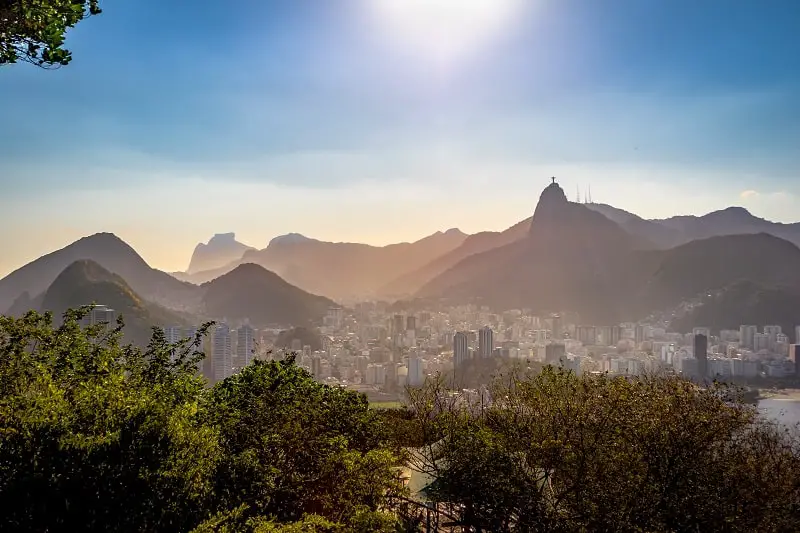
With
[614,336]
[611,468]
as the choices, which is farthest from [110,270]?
[611,468]

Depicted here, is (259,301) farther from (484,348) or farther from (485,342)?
(484,348)

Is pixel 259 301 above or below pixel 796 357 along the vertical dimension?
above

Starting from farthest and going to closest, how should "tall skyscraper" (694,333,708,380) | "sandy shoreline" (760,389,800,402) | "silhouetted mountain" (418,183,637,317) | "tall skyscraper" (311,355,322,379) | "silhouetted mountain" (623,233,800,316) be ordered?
1. "silhouetted mountain" (418,183,637,317)
2. "silhouetted mountain" (623,233,800,316)
3. "tall skyscraper" (311,355,322,379)
4. "tall skyscraper" (694,333,708,380)
5. "sandy shoreline" (760,389,800,402)

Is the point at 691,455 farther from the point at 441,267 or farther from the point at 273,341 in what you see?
the point at 441,267

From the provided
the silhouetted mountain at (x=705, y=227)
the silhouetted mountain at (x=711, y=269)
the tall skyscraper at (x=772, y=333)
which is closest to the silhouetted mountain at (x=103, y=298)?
the tall skyscraper at (x=772, y=333)

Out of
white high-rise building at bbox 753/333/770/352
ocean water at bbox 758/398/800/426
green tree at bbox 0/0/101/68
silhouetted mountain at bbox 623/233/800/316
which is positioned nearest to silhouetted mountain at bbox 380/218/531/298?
silhouetted mountain at bbox 623/233/800/316

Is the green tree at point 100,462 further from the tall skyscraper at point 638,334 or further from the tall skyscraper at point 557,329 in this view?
the tall skyscraper at point 557,329

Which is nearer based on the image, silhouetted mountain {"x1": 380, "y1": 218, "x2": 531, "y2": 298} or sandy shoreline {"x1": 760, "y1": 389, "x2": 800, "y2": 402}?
sandy shoreline {"x1": 760, "y1": 389, "x2": 800, "y2": 402}

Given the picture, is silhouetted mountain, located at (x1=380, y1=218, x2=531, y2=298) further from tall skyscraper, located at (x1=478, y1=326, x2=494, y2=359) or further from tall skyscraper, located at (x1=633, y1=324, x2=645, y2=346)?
tall skyscraper, located at (x1=478, y1=326, x2=494, y2=359)
